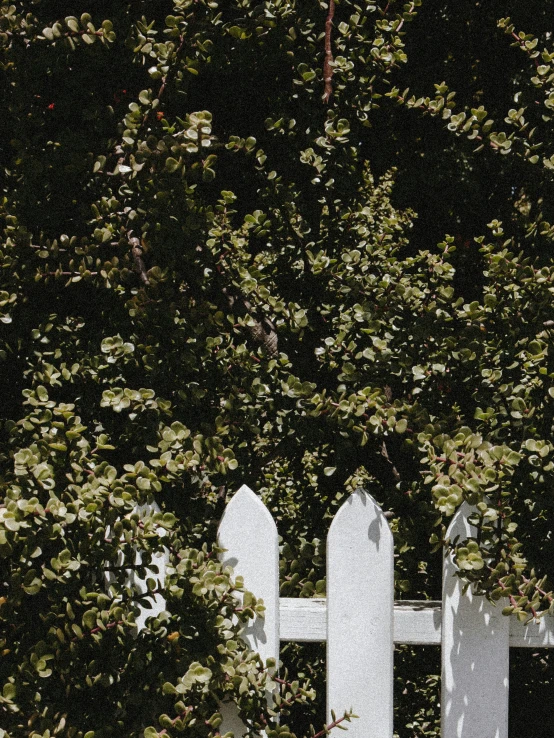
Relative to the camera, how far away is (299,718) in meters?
1.85

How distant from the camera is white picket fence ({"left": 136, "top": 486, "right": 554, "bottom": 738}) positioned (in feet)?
4.76

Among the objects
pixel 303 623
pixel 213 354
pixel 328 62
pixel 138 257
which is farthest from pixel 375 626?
pixel 328 62

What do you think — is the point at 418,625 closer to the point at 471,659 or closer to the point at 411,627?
the point at 411,627

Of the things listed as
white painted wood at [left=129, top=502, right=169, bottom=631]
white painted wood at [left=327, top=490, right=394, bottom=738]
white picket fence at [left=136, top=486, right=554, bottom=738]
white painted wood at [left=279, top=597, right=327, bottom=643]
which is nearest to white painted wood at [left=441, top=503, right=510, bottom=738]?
white picket fence at [left=136, top=486, right=554, bottom=738]

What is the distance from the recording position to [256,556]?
1.47 m

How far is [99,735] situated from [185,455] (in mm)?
545

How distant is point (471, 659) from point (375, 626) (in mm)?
201

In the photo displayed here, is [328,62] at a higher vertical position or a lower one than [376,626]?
higher

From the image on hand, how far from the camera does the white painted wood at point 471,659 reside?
4.75 ft

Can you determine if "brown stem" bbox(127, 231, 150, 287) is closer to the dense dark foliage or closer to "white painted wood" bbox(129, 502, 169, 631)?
the dense dark foliage

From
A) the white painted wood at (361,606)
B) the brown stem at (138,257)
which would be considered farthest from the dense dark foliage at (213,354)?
the white painted wood at (361,606)

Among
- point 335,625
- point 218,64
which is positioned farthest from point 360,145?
point 335,625

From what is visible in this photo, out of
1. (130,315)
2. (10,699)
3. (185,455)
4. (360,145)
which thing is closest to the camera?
(10,699)

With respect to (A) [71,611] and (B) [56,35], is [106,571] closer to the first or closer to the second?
(A) [71,611]
